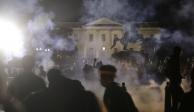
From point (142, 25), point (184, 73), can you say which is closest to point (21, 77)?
point (184, 73)

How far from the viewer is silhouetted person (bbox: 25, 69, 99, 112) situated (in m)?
5.02

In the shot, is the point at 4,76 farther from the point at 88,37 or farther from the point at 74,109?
the point at 88,37

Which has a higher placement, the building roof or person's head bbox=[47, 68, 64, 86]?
the building roof

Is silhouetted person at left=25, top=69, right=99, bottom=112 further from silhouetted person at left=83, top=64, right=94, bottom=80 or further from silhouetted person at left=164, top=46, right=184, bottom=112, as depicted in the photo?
silhouetted person at left=83, top=64, right=94, bottom=80

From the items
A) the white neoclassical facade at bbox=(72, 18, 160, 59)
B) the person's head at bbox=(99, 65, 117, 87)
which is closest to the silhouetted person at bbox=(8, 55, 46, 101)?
the person's head at bbox=(99, 65, 117, 87)

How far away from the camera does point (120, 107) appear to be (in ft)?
17.7

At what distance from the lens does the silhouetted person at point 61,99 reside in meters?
5.02

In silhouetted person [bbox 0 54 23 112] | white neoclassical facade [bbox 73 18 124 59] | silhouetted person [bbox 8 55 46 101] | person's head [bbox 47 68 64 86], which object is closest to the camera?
silhouetted person [bbox 0 54 23 112]

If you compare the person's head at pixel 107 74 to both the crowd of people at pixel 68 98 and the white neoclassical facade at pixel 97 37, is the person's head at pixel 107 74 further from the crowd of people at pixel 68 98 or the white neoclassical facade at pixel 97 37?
the white neoclassical facade at pixel 97 37

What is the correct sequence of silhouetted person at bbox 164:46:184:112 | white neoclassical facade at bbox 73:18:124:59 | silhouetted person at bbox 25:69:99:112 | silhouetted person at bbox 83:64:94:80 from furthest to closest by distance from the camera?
white neoclassical facade at bbox 73:18:124:59 → silhouetted person at bbox 83:64:94:80 → silhouetted person at bbox 164:46:184:112 → silhouetted person at bbox 25:69:99:112

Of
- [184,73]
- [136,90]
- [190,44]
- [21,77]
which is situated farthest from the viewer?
[190,44]

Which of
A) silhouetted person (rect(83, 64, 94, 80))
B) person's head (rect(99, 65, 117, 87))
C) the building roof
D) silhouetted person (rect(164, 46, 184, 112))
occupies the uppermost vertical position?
the building roof

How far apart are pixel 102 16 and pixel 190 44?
2021 inches

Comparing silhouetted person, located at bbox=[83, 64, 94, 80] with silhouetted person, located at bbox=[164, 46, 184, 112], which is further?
silhouetted person, located at bbox=[83, 64, 94, 80]
